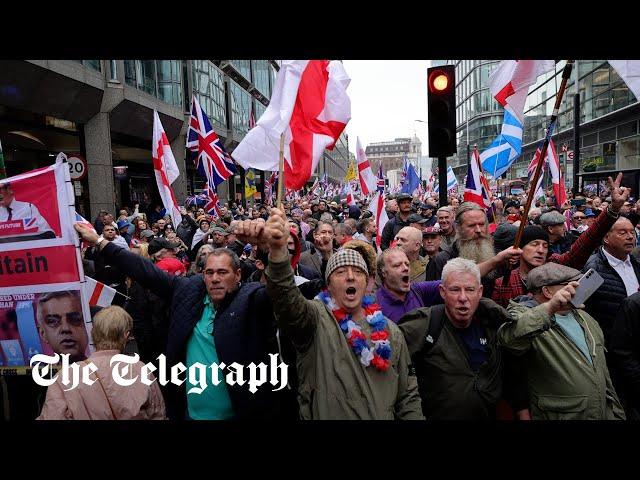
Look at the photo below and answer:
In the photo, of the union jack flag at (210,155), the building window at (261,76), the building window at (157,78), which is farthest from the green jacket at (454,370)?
the building window at (261,76)

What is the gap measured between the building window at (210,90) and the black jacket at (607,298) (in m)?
26.9

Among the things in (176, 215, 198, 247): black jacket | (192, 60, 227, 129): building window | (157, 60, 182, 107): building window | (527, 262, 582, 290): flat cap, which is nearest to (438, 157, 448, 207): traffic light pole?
(527, 262, 582, 290): flat cap

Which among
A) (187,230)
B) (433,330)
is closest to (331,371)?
(433,330)

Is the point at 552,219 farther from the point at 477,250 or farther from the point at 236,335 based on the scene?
the point at 236,335

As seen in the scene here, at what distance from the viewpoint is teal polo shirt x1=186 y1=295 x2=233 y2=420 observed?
311 centimetres

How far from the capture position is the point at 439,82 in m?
5.28

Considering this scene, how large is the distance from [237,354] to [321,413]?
0.69m

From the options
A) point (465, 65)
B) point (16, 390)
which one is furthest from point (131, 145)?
point (465, 65)

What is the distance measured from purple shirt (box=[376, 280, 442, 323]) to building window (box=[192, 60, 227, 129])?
26748 mm

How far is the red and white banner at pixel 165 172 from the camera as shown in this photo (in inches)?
289

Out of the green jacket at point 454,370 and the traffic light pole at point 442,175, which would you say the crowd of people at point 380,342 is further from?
the traffic light pole at point 442,175

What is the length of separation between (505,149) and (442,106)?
4.00 m

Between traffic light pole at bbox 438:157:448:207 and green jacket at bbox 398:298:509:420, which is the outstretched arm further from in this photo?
traffic light pole at bbox 438:157:448:207

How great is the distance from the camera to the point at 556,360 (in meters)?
2.88
